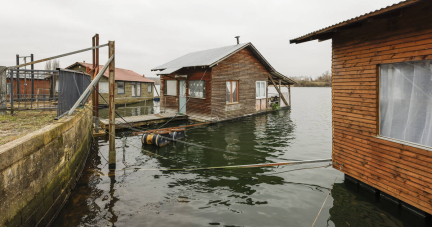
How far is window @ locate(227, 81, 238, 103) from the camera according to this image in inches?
818

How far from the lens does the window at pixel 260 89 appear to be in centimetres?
2394

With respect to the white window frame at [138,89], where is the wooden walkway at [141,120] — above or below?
below

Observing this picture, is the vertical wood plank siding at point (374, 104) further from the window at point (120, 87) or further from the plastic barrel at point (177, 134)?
the window at point (120, 87)

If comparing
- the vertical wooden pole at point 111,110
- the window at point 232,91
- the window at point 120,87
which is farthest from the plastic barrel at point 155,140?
the window at point 120,87

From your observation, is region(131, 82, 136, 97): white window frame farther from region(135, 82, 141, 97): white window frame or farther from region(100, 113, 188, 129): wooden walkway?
region(100, 113, 188, 129): wooden walkway

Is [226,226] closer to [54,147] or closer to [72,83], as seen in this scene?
[54,147]

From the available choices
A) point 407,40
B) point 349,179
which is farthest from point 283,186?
point 407,40

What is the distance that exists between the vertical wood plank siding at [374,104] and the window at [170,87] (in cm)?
1640

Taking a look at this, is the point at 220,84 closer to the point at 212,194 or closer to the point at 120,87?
the point at 212,194

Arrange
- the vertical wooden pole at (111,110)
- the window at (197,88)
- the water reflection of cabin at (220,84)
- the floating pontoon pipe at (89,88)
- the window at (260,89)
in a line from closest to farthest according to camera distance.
Result: the floating pontoon pipe at (89,88) < the vertical wooden pole at (111,110) < the water reflection of cabin at (220,84) < the window at (197,88) < the window at (260,89)

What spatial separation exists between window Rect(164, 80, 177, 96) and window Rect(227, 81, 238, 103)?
505 cm

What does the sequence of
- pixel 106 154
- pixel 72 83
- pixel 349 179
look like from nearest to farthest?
pixel 349 179 → pixel 72 83 → pixel 106 154

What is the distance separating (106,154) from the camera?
Answer: 11859 mm

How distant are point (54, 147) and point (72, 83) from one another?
518 centimetres
